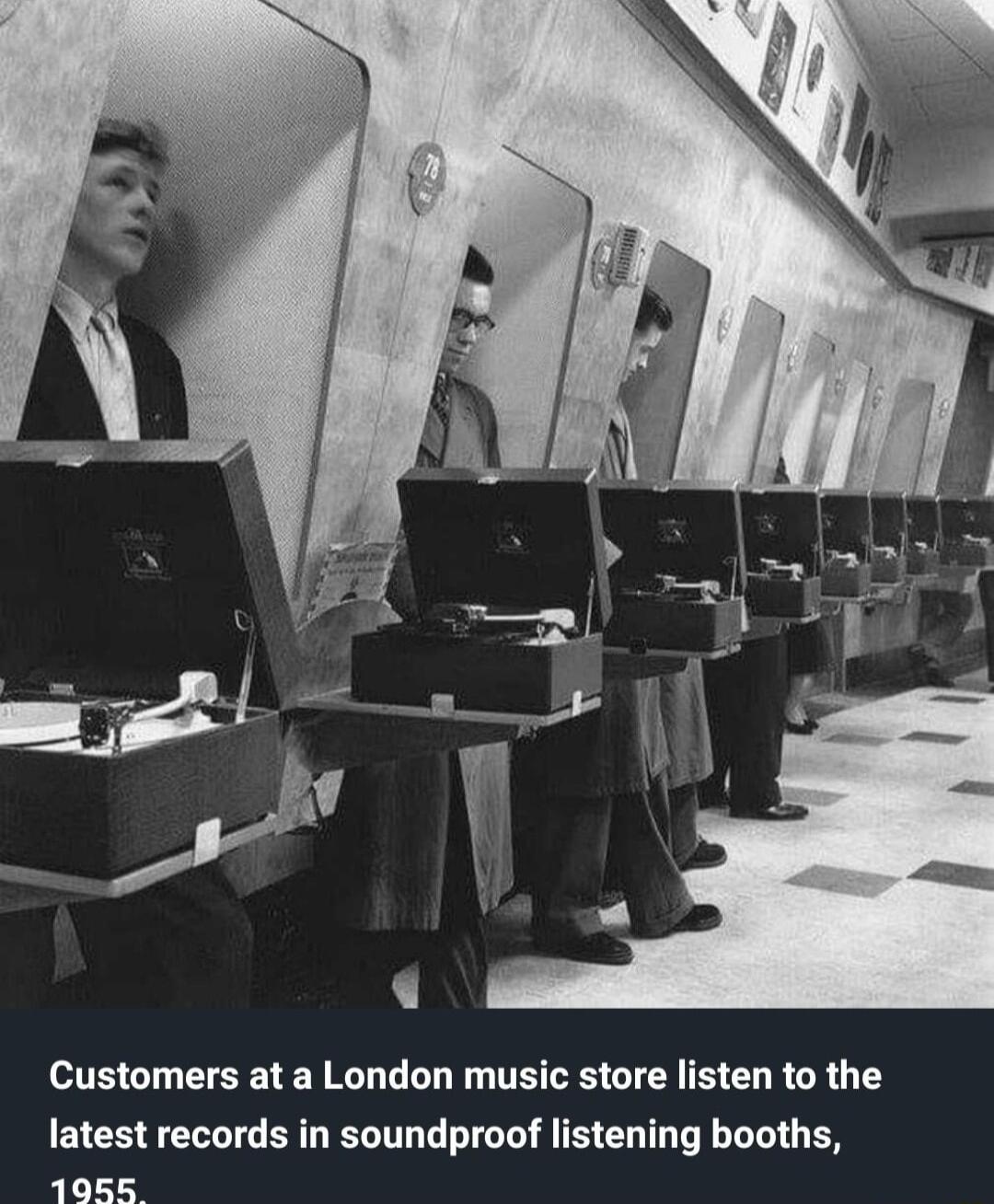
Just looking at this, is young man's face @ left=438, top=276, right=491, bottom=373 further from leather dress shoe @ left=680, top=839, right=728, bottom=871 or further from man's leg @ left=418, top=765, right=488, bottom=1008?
leather dress shoe @ left=680, top=839, right=728, bottom=871

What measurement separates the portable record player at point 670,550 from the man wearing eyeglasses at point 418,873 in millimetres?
658

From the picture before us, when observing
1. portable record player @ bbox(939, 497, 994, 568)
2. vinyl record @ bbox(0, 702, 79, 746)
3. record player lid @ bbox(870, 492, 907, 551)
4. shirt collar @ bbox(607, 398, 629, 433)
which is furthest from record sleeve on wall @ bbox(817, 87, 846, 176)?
vinyl record @ bbox(0, 702, 79, 746)

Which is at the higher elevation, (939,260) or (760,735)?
(939,260)

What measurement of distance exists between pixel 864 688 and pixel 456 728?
23.6 feet

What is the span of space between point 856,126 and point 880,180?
97 centimetres

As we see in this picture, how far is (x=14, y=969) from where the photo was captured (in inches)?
77.8

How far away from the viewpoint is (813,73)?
602cm

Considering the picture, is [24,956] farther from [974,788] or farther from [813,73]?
[813,73]

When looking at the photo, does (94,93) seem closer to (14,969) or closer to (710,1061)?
(14,969)

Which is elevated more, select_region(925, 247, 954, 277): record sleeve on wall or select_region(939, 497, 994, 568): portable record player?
select_region(925, 247, 954, 277): record sleeve on wall

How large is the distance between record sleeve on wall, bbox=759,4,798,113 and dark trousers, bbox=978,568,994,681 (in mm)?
4233

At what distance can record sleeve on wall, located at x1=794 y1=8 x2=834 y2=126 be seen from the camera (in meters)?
5.87

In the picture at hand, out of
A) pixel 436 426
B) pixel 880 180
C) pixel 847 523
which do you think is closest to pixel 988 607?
pixel 880 180

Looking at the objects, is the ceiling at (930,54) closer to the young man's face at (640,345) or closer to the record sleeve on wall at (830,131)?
the record sleeve on wall at (830,131)
